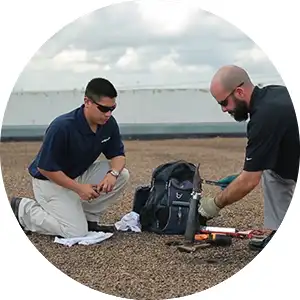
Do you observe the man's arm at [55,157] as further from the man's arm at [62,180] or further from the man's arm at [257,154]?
the man's arm at [257,154]

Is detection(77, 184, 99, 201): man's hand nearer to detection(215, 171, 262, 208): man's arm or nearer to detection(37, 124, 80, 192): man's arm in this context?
detection(37, 124, 80, 192): man's arm

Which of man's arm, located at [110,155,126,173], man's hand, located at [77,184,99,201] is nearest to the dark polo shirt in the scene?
man's arm, located at [110,155,126,173]

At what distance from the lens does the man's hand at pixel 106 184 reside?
2812mm

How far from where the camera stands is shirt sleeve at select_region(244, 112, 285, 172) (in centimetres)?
266

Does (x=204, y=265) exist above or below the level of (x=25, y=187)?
below

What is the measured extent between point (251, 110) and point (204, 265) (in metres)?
0.56

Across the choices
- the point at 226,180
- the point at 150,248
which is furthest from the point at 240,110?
the point at 150,248

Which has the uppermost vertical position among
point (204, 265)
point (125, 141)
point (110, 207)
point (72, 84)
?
point (72, 84)

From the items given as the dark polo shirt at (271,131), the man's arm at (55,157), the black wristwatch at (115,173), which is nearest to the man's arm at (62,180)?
the man's arm at (55,157)

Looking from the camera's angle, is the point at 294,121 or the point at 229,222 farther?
the point at 229,222

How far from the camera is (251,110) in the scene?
2.71 meters

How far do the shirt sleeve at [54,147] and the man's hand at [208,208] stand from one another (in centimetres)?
51

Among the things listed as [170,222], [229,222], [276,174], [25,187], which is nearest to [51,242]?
[25,187]

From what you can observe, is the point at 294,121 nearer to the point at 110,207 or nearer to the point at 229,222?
the point at 229,222
